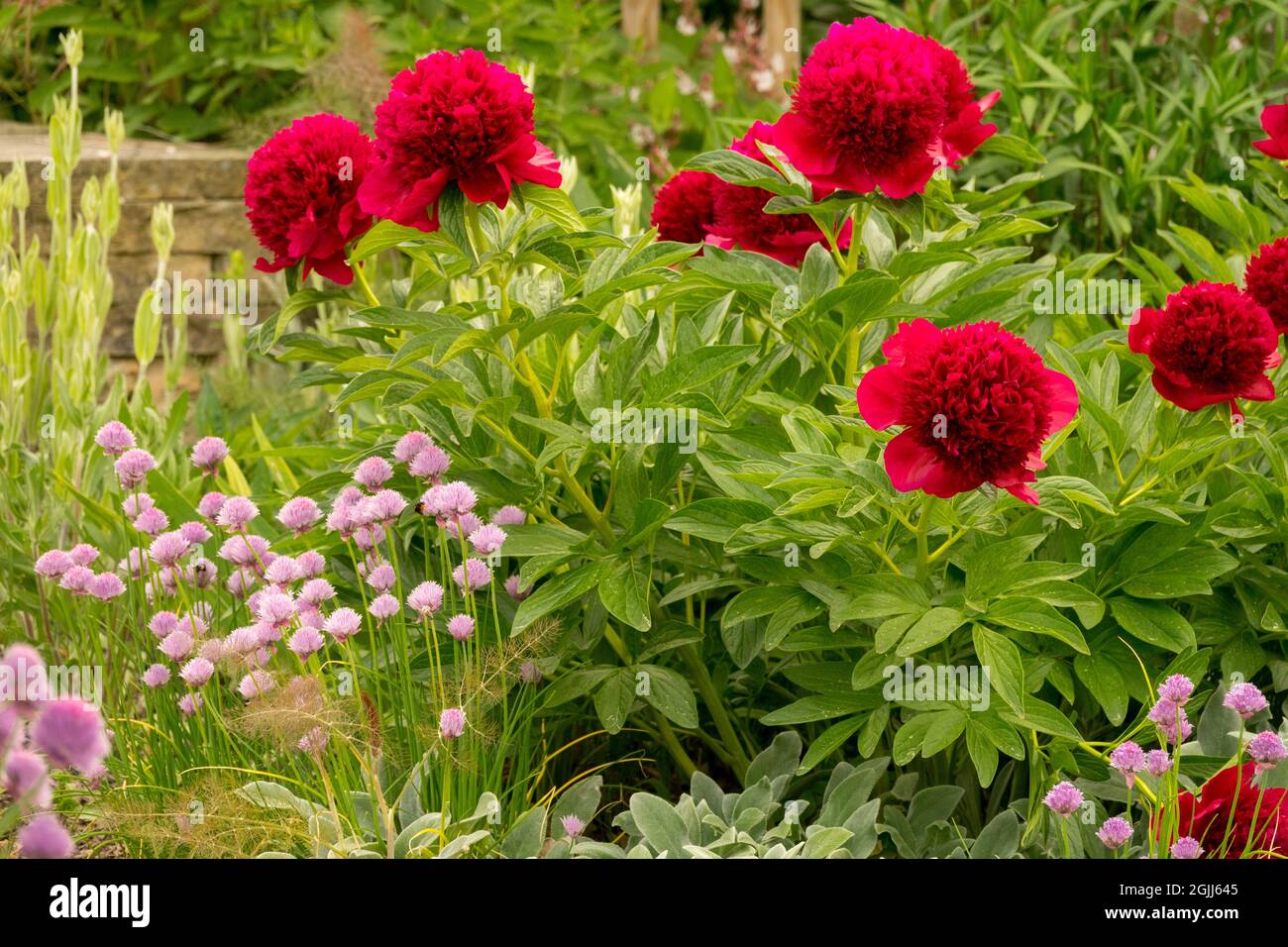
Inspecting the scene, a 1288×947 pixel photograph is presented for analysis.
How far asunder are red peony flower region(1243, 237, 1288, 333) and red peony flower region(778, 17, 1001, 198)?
1.56 ft

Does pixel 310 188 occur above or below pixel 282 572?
above

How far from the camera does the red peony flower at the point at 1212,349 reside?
6.43ft

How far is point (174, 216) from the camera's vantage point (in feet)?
19.2

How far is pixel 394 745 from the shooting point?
93.4 inches

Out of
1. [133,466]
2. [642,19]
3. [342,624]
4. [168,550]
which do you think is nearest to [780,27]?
[642,19]

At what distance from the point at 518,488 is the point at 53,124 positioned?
6.88 feet

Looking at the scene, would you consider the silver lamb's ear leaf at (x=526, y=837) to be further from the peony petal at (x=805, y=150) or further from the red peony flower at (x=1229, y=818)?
the peony petal at (x=805, y=150)

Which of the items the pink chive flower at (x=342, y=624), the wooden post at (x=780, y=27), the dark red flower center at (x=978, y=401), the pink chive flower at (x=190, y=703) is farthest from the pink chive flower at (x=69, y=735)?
Result: the wooden post at (x=780, y=27)

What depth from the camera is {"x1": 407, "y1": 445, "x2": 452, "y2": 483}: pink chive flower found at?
2.20 m

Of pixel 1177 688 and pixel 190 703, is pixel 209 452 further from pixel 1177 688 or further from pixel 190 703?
pixel 1177 688

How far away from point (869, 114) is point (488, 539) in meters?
0.83

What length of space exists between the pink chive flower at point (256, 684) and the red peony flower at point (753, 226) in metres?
1.09

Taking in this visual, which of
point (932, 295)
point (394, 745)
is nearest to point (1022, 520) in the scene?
point (932, 295)
